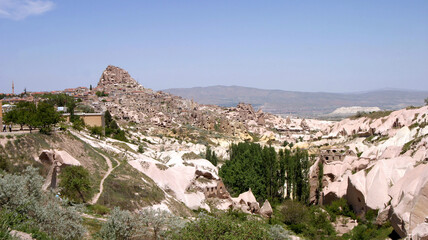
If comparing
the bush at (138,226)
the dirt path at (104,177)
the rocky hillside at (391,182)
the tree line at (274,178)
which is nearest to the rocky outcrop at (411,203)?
the rocky hillside at (391,182)

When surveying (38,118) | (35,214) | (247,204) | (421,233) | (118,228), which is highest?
(38,118)

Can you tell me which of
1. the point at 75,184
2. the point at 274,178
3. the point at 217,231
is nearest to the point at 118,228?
the point at 217,231

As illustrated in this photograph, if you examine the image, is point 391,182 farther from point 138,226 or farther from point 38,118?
point 38,118

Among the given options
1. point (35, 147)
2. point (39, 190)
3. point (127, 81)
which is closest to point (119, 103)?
point (127, 81)

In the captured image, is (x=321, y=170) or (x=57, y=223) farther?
(x=321, y=170)

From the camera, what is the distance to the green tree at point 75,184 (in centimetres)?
2356

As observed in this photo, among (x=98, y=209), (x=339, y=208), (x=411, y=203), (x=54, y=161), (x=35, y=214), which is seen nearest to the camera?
(x=35, y=214)

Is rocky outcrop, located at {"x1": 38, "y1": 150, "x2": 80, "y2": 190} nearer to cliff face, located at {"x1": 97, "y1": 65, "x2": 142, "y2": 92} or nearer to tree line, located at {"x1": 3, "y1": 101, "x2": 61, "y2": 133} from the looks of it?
tree line, located at {"x1": 3, "y1": 101, "x2": 61, "y2": 133}

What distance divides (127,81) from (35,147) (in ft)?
407

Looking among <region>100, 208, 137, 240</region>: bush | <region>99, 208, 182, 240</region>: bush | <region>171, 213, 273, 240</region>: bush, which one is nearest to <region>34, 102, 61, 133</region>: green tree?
<region>99, 208, 182, 240</region>: bush

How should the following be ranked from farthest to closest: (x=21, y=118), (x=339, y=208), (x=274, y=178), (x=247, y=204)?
(x=274, y=178)
(x=339, y=208)
(x=247, y=204)
(x=21, y=118)

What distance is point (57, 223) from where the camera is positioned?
1559 cm

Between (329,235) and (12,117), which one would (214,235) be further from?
(12,117)

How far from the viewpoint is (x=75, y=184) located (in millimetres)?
23797
